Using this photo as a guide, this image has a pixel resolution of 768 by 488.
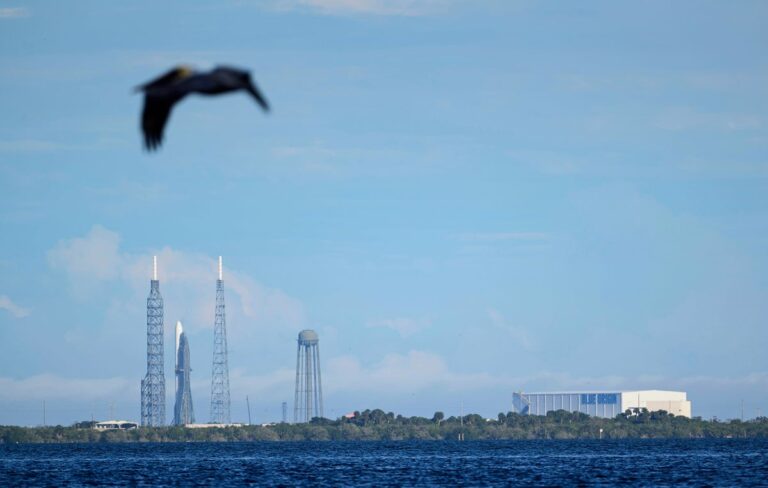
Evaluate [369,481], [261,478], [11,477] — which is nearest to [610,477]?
[369,481]

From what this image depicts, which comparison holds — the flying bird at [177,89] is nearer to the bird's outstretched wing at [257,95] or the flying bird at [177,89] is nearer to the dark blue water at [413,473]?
the bird's outstretched wing at [257,95]

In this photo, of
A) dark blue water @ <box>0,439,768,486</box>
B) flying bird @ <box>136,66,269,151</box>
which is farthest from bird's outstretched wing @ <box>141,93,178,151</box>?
dark blue water @ <box>0,439,768,486</box>

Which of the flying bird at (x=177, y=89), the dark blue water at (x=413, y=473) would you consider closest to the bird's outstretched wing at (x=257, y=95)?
the flying bird at (x=177, y=89)

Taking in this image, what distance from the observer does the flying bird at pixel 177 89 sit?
23297 mm

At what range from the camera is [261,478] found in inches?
4700

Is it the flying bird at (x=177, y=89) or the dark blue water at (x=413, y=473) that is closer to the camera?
the flying bird at (x=177, y=89)

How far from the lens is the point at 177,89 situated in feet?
80.9

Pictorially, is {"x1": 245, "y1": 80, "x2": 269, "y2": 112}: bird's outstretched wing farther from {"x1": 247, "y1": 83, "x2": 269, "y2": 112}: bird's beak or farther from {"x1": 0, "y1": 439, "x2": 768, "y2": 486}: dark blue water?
{"x1": 0, "y1": 439, "x2": 768, "y2": 486}: dark blue water

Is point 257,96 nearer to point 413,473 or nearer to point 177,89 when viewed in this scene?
point 177,89

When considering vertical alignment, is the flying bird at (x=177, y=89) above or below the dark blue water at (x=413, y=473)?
above

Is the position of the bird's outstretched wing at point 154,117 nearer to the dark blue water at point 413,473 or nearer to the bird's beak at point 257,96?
the bird's beak at point 257,96

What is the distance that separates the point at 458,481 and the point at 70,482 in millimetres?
32006

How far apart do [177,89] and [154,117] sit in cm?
120

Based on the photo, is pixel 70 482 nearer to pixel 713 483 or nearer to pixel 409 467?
pixel 409 467
